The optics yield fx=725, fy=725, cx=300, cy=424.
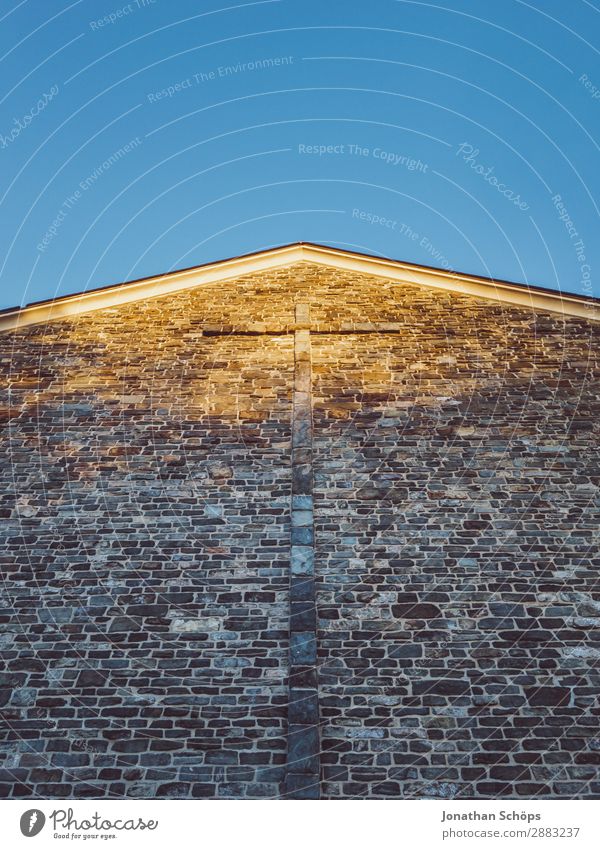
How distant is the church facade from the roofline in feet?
0.16

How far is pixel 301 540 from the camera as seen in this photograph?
25.4ft

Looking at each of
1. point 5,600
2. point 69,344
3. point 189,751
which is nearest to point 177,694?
point 189,751

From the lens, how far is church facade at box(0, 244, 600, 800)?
20.1ft

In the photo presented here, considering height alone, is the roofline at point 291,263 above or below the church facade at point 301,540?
above

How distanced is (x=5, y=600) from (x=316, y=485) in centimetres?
350

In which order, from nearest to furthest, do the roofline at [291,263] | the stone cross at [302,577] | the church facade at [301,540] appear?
the stone cross at [302,577] → the church facade at [301,540] → the roofline at [291,263]

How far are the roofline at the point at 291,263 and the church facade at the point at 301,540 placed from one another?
5 cm

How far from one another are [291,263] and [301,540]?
5.84 metres

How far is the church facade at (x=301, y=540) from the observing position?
6125 millimetres

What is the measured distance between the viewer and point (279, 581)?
24.2 feet

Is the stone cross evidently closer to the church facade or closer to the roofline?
the church facade

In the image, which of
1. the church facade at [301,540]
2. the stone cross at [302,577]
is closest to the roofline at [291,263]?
the church facade at [301,540]

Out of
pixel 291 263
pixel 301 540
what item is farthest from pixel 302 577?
pixel 291 263

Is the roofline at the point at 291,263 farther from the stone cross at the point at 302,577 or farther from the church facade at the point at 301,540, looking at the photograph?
the stone cross at the point at 302,577
